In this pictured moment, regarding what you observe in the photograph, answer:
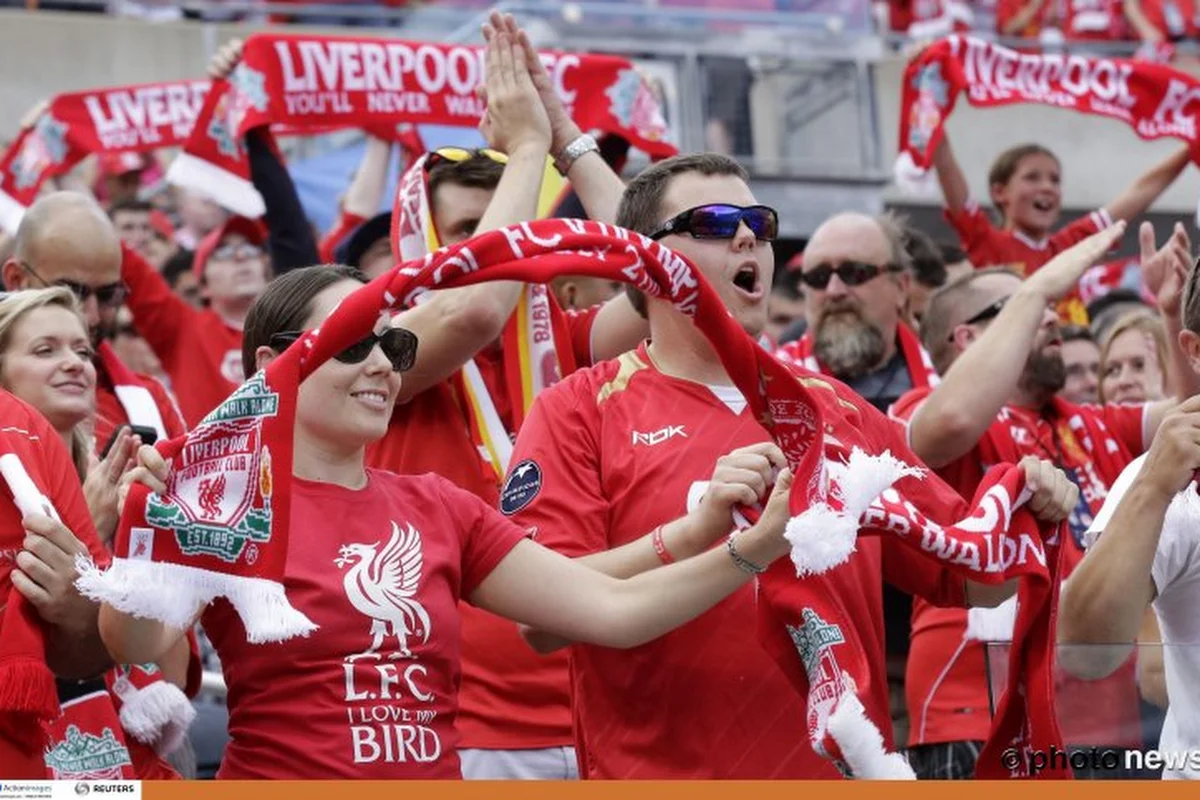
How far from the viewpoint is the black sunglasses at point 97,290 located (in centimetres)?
561

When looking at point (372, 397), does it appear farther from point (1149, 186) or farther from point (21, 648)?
point (1149, 186)

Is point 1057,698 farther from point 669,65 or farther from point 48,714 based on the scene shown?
point 669,65

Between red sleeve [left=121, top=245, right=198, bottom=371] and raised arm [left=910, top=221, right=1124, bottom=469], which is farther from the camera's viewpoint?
red sleeve [left=121, top=245, right=198, bottom=371]

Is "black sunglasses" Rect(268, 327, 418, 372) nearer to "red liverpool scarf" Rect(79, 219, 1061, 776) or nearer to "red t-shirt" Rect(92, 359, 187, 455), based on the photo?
"red liverpool scarf" Rect(79, 219, 1061, 776)

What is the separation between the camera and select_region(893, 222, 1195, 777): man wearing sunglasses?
520cm

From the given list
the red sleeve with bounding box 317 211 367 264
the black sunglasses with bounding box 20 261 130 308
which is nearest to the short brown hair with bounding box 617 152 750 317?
the black sunglasses with bounding box 20 261 130 308

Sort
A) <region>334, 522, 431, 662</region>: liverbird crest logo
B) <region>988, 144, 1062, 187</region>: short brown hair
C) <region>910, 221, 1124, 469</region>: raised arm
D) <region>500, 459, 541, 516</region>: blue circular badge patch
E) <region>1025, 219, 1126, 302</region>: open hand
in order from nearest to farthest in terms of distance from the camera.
Result: <region>334, 522, 431, 662</region>: liverbird crest logo < <region>500, 459, 541, 516</region>: blue circular badge patch < <region>910, 221, 1124, 469</region>: raised arm < <region>1025, 219, 1126, 302</region>: open hand < <region>988, 144, 1062, 187</region>: short brown hair

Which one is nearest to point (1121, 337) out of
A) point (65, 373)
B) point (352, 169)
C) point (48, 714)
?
point (65, 373)

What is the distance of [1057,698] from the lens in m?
3.88

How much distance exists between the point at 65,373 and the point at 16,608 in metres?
0.89

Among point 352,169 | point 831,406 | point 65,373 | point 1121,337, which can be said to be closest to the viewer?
point 831,406

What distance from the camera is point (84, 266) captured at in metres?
5.63

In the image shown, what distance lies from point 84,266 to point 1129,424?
2859 mm

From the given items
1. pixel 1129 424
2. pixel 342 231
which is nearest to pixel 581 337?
pixel 1129 424
